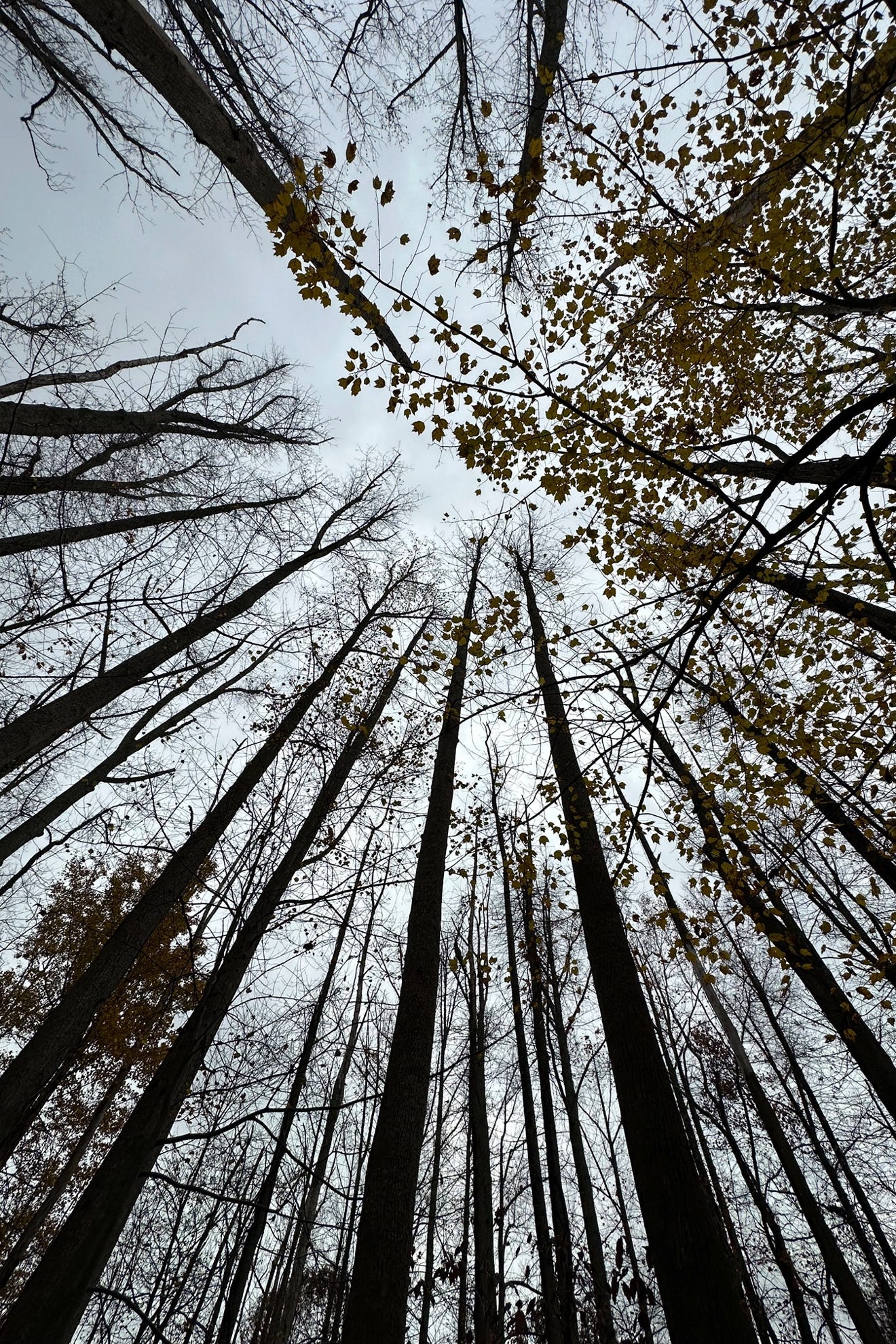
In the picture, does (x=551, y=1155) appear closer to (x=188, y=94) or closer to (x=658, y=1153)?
(x=658, y=1153)

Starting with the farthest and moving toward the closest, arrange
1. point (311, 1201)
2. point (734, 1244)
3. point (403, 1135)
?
point (311, 1201)
point (734, 1244)
point (403, 1135)

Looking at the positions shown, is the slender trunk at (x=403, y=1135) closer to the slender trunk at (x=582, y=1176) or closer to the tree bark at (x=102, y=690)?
the slender trunk at (x=582, y=1176)

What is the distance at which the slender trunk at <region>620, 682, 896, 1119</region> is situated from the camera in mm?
4727

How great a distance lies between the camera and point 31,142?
20.5 feet

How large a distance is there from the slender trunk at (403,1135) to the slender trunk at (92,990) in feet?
6.65

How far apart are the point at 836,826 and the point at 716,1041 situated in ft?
24.7

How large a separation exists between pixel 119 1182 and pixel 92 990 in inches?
175

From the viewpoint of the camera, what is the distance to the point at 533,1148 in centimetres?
668

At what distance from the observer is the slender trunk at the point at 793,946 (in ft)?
15.5

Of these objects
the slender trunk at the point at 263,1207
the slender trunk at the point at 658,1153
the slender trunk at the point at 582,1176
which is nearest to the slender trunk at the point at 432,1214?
the slender trunk at the point at 582,1176

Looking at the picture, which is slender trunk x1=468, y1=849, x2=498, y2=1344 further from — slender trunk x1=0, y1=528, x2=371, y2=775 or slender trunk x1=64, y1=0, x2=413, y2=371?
slender trunk x1=64, y1=0, x2=413, y2=371

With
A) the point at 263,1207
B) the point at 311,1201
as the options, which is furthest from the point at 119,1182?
the point at 311,1201

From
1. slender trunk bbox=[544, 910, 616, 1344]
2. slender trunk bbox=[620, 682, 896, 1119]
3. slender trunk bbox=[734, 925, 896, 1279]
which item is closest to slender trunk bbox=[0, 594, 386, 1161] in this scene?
slender trunk bbox=[620, 682, 896, 1119]

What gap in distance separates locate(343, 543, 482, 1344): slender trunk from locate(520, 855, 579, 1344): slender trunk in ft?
3.22
